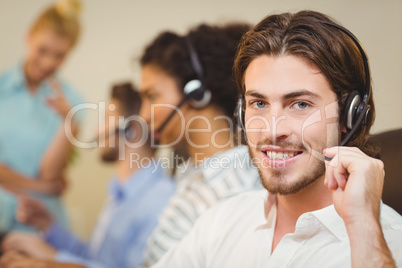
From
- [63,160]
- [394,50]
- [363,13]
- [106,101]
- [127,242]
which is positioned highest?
[363,13]

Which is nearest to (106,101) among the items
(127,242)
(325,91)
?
(127,242)

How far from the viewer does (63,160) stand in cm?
259

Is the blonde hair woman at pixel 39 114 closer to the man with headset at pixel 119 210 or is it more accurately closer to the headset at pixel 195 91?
the man with headset at pixel 119 210

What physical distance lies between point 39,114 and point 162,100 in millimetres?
929

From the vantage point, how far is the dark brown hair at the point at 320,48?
3.41 ft

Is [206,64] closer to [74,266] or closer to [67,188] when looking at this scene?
[74,266]

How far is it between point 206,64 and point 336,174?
0.97 m

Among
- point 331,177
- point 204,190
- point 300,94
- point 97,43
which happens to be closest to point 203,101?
point 204,190

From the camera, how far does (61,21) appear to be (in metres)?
2.63

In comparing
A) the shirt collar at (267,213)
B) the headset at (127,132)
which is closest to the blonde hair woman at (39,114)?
the headset at (127,132)

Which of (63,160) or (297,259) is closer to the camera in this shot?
(297,259)

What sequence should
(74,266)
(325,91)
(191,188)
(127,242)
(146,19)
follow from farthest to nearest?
(146,19) → (127,242) → (191,188) → (74,266) → (325,91)

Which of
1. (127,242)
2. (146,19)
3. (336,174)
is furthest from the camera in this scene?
(146,19)

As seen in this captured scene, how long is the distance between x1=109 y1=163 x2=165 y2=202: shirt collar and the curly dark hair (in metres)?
0.51
